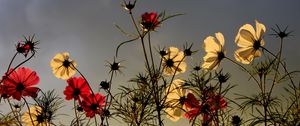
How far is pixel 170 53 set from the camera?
323 cm

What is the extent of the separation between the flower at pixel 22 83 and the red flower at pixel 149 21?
1.01 meters

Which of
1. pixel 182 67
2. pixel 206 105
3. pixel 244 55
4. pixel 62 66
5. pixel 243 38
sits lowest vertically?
pixel 206 105

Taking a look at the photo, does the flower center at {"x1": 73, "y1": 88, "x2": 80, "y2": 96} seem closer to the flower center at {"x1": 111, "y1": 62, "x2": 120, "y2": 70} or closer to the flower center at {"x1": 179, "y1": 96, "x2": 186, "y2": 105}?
the flower center at {"x1": 111, "y1": 62, "x2": 120, "y2": 70}

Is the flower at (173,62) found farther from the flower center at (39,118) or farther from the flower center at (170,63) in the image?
the flower center at (39,118)

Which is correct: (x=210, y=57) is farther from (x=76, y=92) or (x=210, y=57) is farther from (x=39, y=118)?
(x=39, y=118)

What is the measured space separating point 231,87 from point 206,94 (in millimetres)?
159

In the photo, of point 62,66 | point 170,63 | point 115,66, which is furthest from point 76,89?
point 170,63

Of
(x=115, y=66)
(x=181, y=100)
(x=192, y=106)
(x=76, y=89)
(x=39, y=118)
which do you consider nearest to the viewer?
(x=192, y=106)

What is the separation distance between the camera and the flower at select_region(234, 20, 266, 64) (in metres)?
2.74

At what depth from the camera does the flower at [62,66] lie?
352 centimetres

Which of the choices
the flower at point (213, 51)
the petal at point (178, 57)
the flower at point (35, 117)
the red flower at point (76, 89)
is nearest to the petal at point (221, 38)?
the flower at point (213, 51)

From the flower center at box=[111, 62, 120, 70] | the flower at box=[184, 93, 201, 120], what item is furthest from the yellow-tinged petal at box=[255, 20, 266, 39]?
the flower center at box=[111, 62, 120, 70]

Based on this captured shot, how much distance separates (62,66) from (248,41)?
57.0 inches

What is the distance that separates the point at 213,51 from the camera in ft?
9.86
